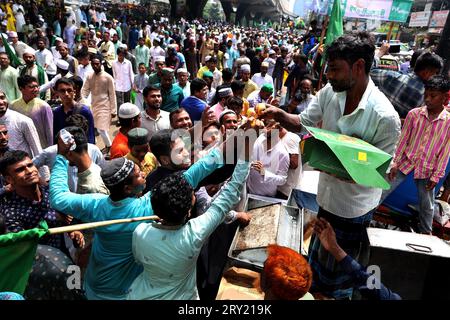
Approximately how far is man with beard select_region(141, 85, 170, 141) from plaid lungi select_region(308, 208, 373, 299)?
2.60 m

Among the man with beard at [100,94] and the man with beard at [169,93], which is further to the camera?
the man with beard at [100,94]

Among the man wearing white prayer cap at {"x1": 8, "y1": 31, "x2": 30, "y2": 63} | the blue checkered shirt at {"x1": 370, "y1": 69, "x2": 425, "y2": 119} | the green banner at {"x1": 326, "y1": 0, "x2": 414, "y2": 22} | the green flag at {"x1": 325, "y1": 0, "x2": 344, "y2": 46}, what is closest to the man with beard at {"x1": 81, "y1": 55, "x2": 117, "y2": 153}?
the man wearing white prayer cap at {"x1": 8, "y1": 31, "x2": 30, "y2": 63}

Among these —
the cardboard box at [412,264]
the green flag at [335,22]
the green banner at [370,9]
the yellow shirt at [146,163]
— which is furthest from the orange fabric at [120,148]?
the green banner at [370,9]

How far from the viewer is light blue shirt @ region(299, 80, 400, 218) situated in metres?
1.98

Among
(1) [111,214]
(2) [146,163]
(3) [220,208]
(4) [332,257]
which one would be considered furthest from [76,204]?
(4) [332,257]

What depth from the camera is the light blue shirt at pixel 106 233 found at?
2.03 meters

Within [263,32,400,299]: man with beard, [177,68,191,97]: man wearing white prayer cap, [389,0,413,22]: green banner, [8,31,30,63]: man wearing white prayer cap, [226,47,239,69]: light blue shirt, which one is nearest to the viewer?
[263,32,400,299]: man with beard

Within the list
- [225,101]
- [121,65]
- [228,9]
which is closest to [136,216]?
[225,101]

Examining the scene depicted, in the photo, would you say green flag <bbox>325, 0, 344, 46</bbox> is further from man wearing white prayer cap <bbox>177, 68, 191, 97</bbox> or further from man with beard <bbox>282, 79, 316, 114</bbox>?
man wearing white prayer cap <bbox>177, 68, 191, 97</bbox>

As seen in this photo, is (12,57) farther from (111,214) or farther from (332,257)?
(332,257)

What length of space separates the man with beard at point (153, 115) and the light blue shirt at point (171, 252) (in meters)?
2.59

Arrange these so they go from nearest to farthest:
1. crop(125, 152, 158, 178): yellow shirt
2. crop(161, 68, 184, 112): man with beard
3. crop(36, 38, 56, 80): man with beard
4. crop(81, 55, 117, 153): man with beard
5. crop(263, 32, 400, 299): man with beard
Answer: crop(263, 32, 400, 299): man with beard, crop(125, 152, 158, 178): yellow shirt, crop(161, 68, 184, 112): man with beard, crop(81, 55, 117, 153): man with beard, crop(36, 38, 56, 80): man with beard

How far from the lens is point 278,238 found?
266cm

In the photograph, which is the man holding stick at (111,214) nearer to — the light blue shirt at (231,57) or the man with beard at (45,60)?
the man with beard at (45,60)
